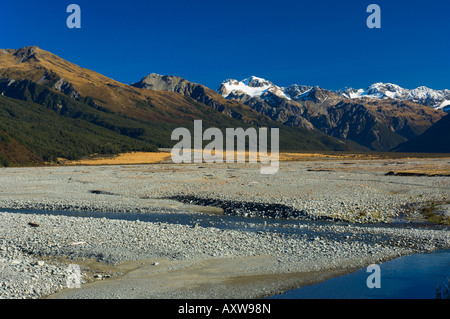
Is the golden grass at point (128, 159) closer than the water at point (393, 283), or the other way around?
the water at point (393, 283)

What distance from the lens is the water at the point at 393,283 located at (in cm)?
1387

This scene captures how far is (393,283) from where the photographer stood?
15.1 m

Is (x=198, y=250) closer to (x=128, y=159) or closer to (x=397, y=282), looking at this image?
(x=397, y=282)

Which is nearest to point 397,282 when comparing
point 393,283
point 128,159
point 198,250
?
point 393,283

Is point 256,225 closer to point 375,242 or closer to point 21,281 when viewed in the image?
point 375,242

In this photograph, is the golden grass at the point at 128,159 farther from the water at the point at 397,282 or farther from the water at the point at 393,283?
the water at the point at 393,283

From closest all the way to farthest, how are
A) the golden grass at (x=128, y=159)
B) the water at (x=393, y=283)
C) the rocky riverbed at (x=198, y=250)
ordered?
1. the water at (x=393, y=283)
2. the rocky riverbed at (x=198, y=250)
3. the golden grass at (x=128, y=159)

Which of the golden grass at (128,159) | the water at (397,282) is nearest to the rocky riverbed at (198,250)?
the water at (397,282)

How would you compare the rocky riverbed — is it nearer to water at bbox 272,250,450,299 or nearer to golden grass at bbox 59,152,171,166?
water at bbox 272,250,450,299

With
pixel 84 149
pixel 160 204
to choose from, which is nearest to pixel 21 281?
pixel 160 204

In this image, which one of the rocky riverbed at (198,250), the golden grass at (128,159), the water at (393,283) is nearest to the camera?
the water at (393,283)

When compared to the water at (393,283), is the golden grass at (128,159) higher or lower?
higher

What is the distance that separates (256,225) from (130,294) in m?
14.5

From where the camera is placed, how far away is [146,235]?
870 inches
